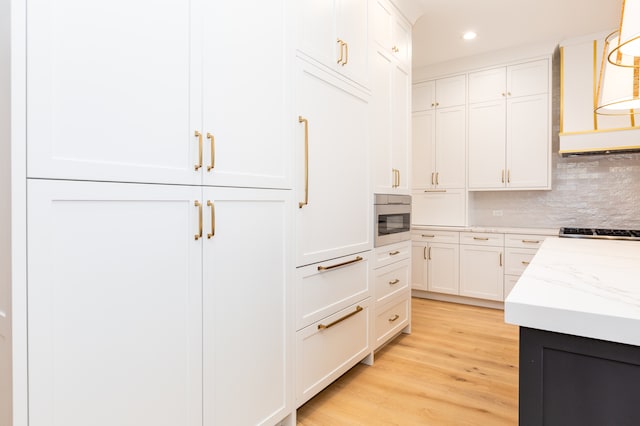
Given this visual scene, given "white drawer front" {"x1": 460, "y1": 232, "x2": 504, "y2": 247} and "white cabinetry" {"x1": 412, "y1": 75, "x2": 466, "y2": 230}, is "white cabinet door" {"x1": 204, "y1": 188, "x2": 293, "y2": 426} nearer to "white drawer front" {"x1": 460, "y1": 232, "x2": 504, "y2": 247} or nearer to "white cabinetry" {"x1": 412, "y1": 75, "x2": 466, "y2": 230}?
"white drawer front" {"x1": 460, "y1": 232, "x2": 504, "y2": 247}

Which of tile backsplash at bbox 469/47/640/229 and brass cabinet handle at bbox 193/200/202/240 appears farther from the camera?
tile backsplash at bbox 469/47/640/229

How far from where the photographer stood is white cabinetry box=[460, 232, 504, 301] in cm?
394

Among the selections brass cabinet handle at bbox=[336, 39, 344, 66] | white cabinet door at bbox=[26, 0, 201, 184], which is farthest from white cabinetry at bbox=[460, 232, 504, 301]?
white cabinet door at bbox=[26, 0, 201, 184]

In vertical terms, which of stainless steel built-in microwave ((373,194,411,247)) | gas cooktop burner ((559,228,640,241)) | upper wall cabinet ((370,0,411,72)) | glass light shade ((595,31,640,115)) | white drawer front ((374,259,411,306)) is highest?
upper wall cabinet ((370,0,411,72))

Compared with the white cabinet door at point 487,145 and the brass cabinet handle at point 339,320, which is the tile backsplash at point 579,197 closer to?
the white cabinet door at point 487,145

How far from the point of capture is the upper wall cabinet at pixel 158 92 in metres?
0.96

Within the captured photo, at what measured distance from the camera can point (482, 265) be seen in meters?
4.03

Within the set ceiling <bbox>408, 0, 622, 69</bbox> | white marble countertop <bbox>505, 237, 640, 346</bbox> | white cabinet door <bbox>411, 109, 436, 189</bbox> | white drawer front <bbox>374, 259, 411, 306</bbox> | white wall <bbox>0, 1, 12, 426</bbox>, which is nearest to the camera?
white marble countertop <bbox>505, 237, 640, 346</bbox>

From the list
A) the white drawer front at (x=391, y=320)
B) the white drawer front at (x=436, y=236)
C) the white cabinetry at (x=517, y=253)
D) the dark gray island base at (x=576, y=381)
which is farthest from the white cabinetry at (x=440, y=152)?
the dark gray island base at (x=576, y=381)

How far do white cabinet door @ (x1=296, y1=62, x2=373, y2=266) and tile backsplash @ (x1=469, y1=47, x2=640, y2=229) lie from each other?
8.33ft

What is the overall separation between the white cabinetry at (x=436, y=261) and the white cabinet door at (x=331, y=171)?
6.69ft

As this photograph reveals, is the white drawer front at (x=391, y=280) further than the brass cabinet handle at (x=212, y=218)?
Yes

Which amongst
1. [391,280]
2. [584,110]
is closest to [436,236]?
[391,280]

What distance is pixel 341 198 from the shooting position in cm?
220
